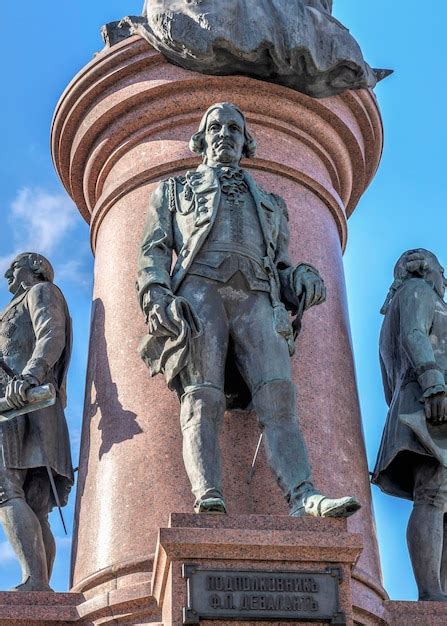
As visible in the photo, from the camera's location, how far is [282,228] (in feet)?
33.9

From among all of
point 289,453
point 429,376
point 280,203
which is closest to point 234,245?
point 280,203

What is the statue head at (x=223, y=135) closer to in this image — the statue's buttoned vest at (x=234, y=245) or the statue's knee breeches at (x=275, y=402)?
the statue's buttoned vest at (x=234, y=245)

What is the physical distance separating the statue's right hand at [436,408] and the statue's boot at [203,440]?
1.67m

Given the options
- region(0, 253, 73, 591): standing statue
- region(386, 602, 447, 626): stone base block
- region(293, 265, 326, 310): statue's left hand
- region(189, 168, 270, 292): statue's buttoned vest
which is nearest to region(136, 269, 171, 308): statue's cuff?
region(189, 168, 270, 292): statue's buttoned vest

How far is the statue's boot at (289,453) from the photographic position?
8.66 metres

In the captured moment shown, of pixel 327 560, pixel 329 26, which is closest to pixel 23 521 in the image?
pixel 327 560

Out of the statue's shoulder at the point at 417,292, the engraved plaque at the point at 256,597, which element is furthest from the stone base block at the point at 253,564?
the statue's shoulder at the point at 417,292

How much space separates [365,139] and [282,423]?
4.17 metres

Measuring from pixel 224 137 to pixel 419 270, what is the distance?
76.0 inches

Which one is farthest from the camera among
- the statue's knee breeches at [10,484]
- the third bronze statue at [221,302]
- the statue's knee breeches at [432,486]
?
the statue's knee breeches at [432,486]

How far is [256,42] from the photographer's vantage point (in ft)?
38.3

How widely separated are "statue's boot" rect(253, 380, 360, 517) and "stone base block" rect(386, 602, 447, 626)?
1280 millimetres

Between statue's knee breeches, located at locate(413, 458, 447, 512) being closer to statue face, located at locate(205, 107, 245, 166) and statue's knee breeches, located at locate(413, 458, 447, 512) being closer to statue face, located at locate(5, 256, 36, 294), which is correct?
statue face, located at locate(205, 107, 245, 166)

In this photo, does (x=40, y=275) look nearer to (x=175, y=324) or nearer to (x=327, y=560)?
(x=175, y=324)
